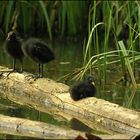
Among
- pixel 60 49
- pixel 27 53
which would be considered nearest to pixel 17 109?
pixel 27 53

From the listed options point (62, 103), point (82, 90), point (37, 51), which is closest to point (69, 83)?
point (37, 51)

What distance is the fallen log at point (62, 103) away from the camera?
6273mm

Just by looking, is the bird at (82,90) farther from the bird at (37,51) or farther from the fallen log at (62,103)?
the bird at (37,51)

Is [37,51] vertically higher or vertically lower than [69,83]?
higher

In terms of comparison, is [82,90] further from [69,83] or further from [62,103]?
[69,83]

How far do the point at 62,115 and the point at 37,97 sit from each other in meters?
0.66

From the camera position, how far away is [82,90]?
7273mm

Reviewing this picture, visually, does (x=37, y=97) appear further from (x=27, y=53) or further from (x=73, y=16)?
(x=73, y=16)

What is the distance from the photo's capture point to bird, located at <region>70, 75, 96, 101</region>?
6998 millimetres

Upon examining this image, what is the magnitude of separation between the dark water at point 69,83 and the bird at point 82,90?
324 millimetres

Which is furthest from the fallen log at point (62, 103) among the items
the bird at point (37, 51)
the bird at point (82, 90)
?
the bird at point (37, 51)

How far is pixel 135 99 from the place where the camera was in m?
8.17

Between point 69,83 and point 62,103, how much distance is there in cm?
174

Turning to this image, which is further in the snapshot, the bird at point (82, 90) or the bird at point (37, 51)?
the bird at point (37, 51)
